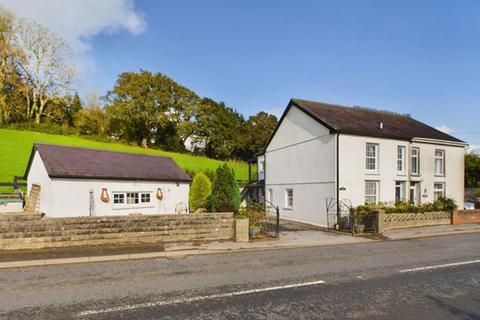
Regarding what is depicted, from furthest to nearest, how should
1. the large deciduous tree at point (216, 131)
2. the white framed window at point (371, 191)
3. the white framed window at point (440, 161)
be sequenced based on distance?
the large deciduous tree at point (216, 131), the white framed window at point (440, 161), the white framed window at point (371, 191)

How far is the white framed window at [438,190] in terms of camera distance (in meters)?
22.1

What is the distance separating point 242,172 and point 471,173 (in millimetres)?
32798

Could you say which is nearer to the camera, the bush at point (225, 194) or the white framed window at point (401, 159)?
the bush at point (225, 194)

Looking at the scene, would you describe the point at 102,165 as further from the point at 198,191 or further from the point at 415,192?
the point at 415,192

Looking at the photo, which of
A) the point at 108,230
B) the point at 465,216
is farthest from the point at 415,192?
the point at 108,230

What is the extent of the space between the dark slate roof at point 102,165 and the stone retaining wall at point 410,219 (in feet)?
42.0

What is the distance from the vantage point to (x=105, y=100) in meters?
58.8

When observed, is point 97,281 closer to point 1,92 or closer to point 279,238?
point 279,238

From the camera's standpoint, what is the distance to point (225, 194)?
13.8m

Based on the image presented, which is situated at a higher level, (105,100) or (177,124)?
(105,100)

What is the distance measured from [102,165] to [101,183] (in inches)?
62.2

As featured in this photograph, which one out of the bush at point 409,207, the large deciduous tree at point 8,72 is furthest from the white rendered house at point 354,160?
the large deciduous tree at point 8,72

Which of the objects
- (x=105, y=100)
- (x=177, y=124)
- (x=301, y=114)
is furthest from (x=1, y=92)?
(x=301, y=114)

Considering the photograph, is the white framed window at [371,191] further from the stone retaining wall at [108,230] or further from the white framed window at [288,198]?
the stone retaining wall at [108,230]
